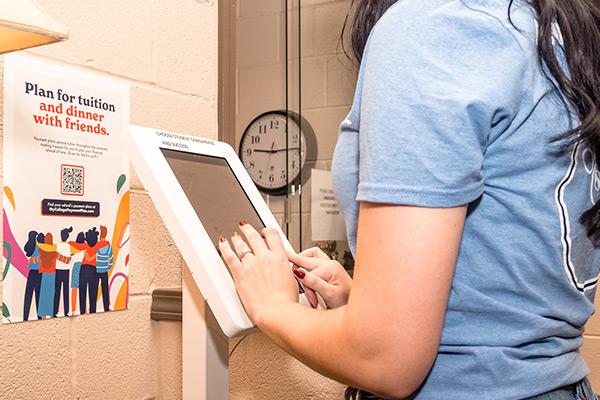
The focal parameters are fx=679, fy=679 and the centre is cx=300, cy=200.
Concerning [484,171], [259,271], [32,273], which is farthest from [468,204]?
[32,273]

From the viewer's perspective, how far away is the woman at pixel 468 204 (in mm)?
579

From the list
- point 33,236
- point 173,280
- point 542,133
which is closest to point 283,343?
point 542,133

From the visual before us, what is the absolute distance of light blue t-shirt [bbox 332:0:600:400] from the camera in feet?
1.90

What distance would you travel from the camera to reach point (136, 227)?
1.37m

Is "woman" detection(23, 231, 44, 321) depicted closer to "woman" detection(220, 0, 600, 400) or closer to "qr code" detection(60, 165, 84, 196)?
"qr code" detection(60, 165, 84, 196)

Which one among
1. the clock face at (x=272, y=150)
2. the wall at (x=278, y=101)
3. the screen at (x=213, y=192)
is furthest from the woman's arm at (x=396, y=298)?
the clock face at (x=272, y=150)

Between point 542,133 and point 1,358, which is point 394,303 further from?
point 1,358

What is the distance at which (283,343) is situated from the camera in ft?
2.42

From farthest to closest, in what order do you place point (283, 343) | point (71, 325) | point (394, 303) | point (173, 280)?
1. point (173, 280)
2. point (71, 325)
3. point (283, 343)
4. point (394, 303)

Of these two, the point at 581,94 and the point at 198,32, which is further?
the point at 198,32

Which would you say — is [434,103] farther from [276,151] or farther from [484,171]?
[276,151]

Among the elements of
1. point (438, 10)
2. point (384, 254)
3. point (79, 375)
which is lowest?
point (79, 375)

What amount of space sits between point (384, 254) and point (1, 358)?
80cm

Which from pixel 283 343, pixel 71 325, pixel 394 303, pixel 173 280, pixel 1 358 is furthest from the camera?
pixel 173 280
